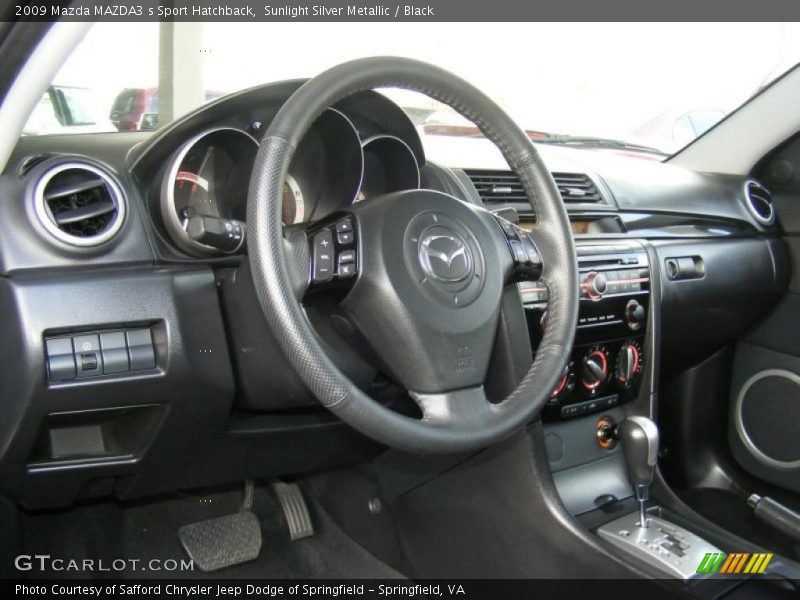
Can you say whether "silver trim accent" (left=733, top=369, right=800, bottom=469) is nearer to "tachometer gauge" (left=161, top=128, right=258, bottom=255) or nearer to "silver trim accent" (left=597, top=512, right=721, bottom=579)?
"silver trim accent" (left=597, top=512, right=721, bottom=579)

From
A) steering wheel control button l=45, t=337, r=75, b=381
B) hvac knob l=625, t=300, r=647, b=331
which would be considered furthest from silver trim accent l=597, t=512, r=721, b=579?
steering wheel control button l=45, t=337, r=75, b=381

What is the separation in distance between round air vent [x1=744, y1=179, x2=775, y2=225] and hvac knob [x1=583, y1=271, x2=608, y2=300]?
0.91m

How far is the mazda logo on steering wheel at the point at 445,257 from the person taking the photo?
1.23 metres

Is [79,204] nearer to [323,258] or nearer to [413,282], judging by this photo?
[323,258]

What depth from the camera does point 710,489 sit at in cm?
238

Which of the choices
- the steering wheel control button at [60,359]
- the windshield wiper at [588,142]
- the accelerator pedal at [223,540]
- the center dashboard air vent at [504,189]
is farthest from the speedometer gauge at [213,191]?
the windshield wiper at [588,142]

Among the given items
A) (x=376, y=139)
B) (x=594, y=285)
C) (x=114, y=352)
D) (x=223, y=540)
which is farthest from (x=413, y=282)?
(x=223, y=540)

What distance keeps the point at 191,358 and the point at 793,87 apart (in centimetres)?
192

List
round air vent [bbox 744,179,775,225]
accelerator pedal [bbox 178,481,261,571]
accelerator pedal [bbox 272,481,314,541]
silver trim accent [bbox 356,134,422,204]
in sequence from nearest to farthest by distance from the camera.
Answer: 1. silver trim accent [bbox 356,134,422,204]
2. accelerator pedal [bbox 178,481,261,571]
3. accelerator pedal [bbox 272,481,314,541]
4. round air vent [bbox 744,179,775,225]

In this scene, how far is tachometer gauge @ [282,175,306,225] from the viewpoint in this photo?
1503 mm

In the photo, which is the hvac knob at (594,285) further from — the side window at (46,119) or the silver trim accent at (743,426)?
the side window at (46,119)

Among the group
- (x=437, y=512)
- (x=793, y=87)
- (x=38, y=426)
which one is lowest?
(x=437, y=512)

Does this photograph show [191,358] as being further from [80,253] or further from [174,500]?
[174,500]

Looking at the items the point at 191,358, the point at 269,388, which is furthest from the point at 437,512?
the point at 191,358
